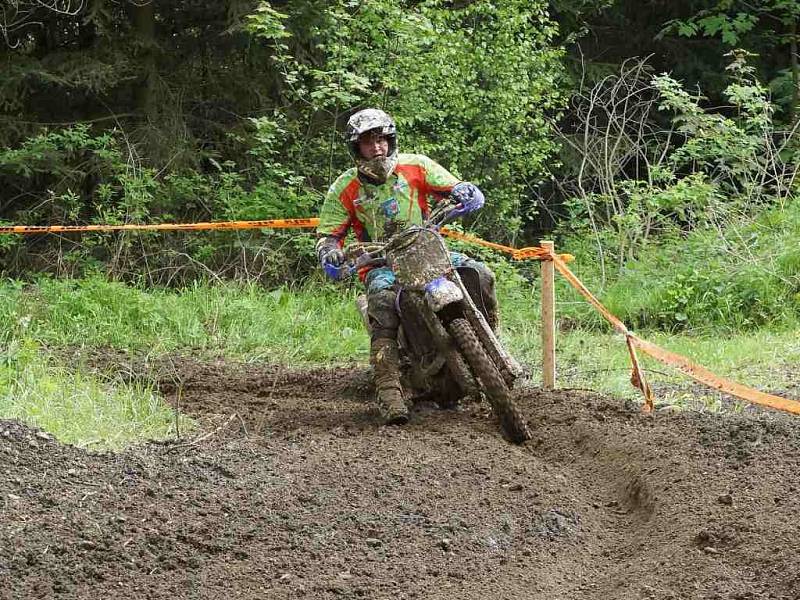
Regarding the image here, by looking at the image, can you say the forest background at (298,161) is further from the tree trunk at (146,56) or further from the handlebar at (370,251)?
the handlebar at (370,251)

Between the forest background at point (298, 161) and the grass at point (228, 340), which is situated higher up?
the forest background at point (298, 161)

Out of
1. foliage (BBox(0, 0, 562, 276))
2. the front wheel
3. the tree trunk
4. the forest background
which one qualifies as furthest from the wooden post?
the tree trunk

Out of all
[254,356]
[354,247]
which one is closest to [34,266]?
[254,356]

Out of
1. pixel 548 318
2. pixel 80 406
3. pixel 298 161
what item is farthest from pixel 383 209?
pixel 298 161

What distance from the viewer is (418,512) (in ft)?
17.0

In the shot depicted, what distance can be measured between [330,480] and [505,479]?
0.82 m

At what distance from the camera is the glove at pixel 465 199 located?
23.6 feet

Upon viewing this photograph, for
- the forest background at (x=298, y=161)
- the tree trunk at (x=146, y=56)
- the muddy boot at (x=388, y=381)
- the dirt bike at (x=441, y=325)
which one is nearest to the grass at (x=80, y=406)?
the muddy boot at (x=388, y=381)

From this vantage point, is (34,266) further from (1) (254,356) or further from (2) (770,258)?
(2) (770,258)

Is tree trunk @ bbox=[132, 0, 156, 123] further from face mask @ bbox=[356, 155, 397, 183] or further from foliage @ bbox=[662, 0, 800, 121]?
face mask @ bbox=[356, 155, 397, 183]

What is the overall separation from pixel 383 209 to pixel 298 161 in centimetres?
593

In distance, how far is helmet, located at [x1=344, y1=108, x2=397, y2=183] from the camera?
7.25 metres

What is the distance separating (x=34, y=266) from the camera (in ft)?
45.7

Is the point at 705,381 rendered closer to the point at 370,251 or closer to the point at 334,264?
the point at 370,251
